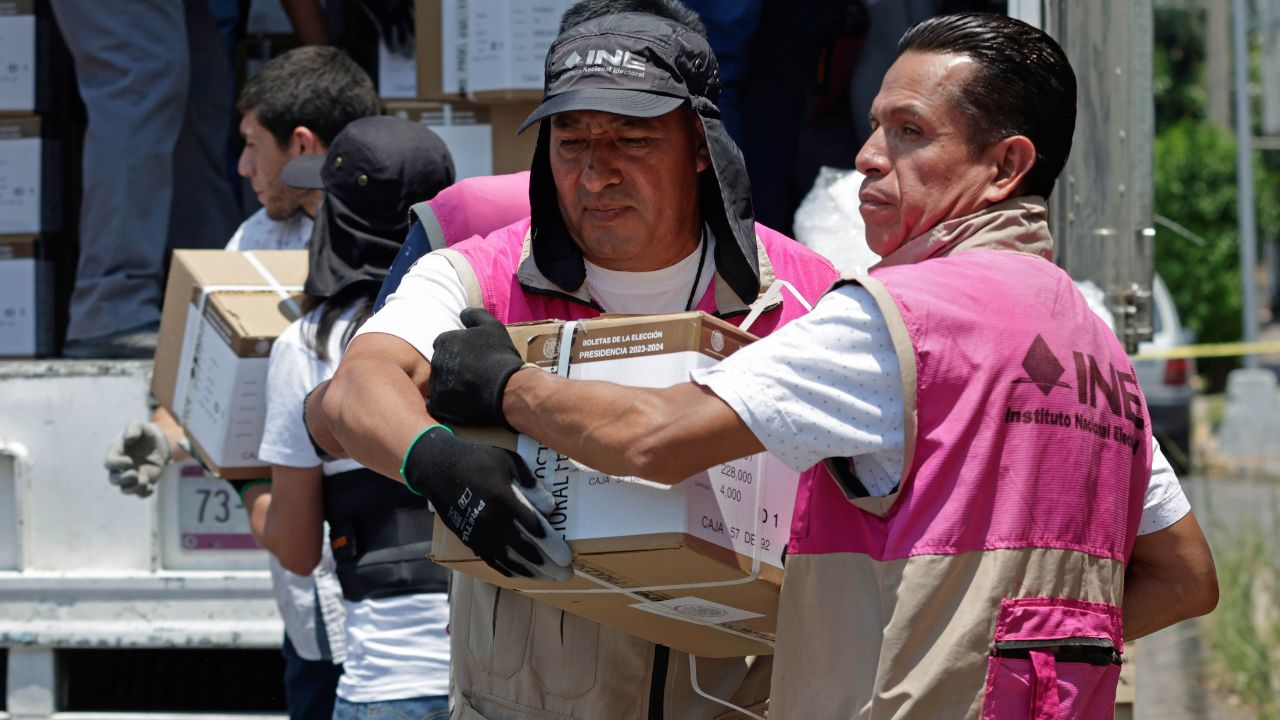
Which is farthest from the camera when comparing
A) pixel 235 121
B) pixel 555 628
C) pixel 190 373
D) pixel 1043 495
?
pixel 235 121

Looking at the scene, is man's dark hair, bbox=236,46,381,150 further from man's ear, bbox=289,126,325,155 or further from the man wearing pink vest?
the man wearing pink vest

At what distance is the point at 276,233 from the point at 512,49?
767 mm

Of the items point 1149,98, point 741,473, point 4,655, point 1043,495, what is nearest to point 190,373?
point 4,655

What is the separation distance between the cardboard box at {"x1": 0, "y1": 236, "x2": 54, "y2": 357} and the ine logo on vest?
11.8ft

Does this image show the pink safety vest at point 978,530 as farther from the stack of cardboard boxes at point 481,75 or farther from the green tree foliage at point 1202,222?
the green tree foliage at point 1202,222

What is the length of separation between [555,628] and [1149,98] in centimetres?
247

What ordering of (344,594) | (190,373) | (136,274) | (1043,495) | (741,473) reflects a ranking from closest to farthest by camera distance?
1. (1043,495)
2. (741,473)
3. (344,594)
4. (190,373)
5. (136,274)

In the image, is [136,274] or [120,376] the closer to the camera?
[120,376]

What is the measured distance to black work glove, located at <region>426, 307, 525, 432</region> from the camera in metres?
2.10

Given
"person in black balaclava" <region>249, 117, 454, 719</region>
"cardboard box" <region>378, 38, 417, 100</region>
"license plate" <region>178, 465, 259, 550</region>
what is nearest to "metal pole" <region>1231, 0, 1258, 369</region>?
"cardboard box" <region>378, 38, 417, 100</region>

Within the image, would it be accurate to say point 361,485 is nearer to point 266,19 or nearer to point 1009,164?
point 1009,164

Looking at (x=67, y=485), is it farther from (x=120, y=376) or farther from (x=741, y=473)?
(x=741, y=473)

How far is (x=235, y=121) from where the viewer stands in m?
5.60

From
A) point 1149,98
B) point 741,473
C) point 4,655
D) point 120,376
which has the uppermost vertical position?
point 1149,98
